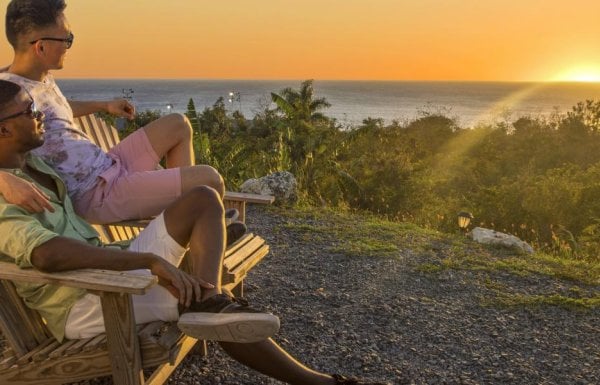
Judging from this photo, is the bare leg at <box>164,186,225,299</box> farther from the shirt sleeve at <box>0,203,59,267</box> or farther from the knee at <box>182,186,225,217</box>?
the shirt sleeve at <box>0,203,59,267</box>

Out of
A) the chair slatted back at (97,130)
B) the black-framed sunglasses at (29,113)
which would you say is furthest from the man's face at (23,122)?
the chair slatted back at (97,130)

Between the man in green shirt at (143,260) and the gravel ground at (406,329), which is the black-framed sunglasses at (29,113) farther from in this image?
the gravel ground at (406,329)

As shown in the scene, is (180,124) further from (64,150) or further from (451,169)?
(451,169)

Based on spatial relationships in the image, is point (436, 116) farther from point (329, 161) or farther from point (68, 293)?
point (68, 293)

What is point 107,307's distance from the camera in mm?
2203

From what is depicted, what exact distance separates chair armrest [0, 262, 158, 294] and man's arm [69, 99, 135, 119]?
5.91 feet

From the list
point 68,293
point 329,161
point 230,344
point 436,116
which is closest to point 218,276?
point 230,344

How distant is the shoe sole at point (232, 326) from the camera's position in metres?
2.21

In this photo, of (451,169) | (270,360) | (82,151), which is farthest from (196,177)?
(451,169)

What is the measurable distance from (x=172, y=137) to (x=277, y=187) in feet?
15.8

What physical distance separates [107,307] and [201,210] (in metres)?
0.62

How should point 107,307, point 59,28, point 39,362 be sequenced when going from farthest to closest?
point 59,28 < point 39,362 < point 107,307

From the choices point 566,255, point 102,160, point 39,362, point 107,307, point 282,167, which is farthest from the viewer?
point 282,167

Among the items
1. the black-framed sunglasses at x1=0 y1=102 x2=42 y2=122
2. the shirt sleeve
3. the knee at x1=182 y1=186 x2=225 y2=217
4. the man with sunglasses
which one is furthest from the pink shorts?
the shirt sleeve
